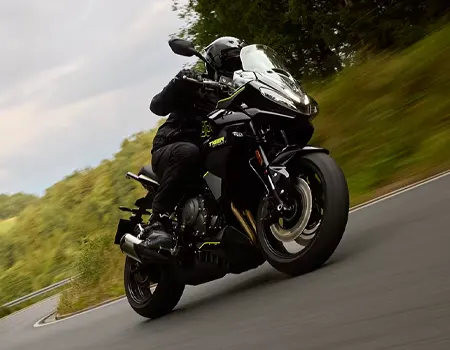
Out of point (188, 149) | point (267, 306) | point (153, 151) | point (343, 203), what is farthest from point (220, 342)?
point (153, 151)

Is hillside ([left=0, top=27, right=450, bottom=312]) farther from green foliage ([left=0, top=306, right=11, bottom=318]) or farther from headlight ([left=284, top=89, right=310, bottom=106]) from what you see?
headlight ([left=284, top=89, right=310, bottom=106])

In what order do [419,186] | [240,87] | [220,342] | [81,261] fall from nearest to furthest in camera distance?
1. [220,342]
2. [240,87]
3. [419,186]
4. [81,261]

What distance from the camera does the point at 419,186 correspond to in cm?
632

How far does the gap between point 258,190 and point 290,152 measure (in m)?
0.45

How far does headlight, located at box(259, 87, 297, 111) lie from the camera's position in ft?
14.1

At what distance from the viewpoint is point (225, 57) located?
4.98 m

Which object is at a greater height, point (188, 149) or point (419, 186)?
point (188, 149)

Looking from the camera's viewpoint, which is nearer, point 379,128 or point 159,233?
point 159,233

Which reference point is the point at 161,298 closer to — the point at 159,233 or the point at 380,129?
the point at 159,233

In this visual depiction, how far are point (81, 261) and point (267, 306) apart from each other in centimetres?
638

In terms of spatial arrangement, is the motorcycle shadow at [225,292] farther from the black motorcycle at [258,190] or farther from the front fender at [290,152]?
the front fender at [290,152]

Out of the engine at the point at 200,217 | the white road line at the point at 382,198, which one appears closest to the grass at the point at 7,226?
the white road line at the point at 382,198

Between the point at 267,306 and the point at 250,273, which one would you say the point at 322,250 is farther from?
the point at 250,273

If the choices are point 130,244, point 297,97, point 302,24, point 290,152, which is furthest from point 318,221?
point 302,24
